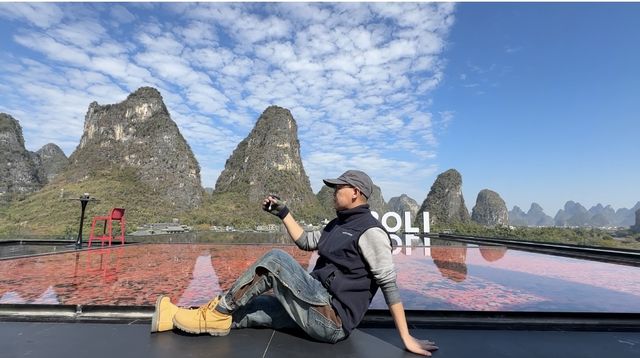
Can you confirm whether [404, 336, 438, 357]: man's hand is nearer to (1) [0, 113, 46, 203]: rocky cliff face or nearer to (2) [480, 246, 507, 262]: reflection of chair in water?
(2) [480, 246, 507, 262]: reflection of chair in water

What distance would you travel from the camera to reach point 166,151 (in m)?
76.9

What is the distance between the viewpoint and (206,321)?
7.07ft

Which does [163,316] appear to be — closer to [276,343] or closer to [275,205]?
[276,343]

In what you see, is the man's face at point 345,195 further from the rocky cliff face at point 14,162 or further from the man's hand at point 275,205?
the rocky cliff face at point 14,162

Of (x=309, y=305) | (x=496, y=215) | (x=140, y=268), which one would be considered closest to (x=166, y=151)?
(x=140, y=268)

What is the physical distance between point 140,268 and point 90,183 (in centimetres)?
7298

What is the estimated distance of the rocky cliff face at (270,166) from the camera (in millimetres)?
80625

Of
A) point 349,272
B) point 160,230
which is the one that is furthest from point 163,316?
point 160,230

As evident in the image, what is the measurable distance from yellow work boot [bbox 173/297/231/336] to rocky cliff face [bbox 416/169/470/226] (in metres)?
78.9

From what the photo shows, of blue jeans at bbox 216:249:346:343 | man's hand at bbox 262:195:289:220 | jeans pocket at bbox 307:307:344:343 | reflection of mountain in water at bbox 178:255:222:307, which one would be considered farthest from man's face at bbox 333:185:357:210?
reflection of mountain in water at bbox 178:255:222:307

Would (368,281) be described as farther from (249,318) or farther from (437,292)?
(437,292)

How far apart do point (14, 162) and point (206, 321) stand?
99.5 metres

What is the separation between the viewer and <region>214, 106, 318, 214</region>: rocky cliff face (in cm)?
8062

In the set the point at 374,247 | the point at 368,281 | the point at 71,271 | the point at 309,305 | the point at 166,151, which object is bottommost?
the point at 71,271
